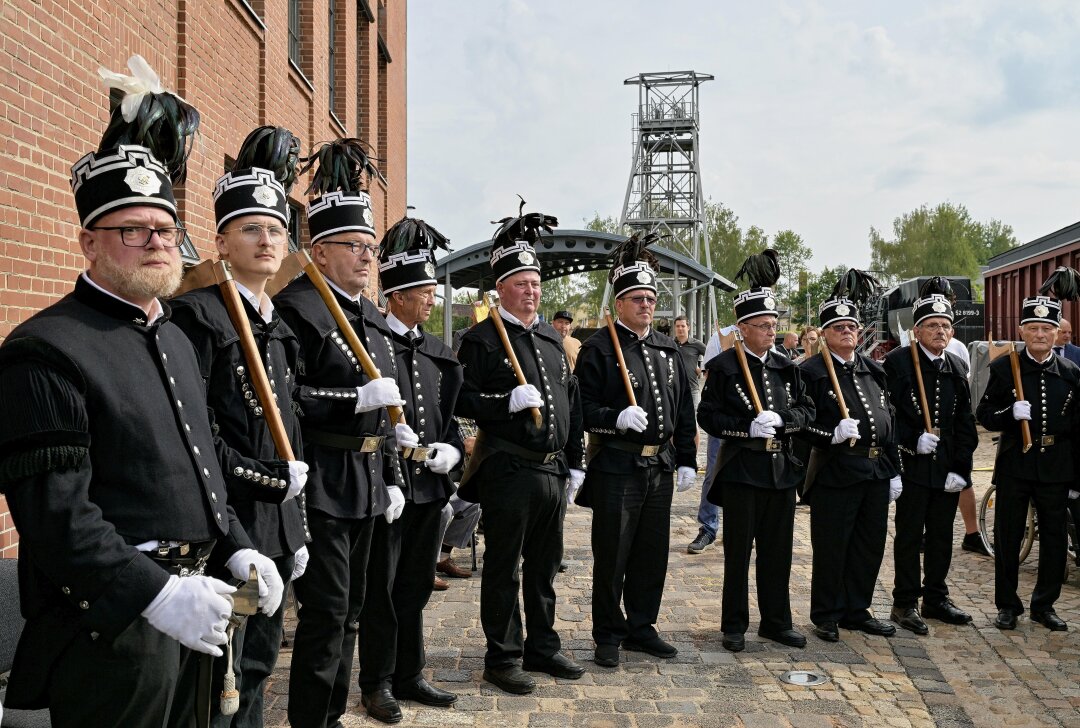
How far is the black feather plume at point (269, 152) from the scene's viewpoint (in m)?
4.32

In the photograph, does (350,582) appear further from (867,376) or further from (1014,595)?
(1014,595)

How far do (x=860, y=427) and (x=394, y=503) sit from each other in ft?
11.3

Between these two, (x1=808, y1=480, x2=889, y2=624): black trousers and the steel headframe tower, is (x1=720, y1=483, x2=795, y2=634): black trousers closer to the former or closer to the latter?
(x1=808, y1=480, x2=889, y2=624): black trousers

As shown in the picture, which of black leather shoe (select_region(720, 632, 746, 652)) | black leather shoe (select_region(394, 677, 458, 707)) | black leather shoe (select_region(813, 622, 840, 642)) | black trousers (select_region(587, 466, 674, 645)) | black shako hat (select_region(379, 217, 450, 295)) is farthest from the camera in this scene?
black leather shoe (select_region(813, 622, 840, 642))

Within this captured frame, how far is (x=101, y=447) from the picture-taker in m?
2.63

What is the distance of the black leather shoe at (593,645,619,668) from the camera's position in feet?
19.0

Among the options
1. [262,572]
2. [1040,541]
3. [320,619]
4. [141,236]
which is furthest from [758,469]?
[141,236]

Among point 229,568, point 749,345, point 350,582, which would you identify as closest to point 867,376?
point 749,345

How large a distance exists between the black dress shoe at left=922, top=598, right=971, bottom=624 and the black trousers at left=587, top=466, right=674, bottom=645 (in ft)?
7.01

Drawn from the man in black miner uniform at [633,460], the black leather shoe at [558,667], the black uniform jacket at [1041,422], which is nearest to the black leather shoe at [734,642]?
the man in black miner uniform at [633,460]

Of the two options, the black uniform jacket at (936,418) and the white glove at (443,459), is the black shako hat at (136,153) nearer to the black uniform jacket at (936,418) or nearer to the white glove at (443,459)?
the white glove at (443,459)

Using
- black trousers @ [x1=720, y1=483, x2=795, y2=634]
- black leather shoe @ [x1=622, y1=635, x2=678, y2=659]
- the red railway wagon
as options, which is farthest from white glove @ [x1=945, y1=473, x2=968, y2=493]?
the red railway wagon

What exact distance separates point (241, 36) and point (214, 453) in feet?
24.3

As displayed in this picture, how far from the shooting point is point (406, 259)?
17.4 ft
